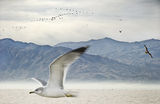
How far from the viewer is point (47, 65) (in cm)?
2130

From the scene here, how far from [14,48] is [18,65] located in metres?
1.63

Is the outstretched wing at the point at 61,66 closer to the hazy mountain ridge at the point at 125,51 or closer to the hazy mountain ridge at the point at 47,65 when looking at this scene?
the hazy mountain ridge at the point at 125,51

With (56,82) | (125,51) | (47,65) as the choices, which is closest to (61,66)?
(56,82)

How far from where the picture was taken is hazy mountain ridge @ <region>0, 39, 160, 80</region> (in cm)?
1931

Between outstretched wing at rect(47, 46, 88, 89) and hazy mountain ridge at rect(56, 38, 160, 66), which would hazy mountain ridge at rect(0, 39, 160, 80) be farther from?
outstretched wing at rect(47, 46, 88, 89)

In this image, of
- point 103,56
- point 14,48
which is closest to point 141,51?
point 103,56

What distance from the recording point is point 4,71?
20.3 m

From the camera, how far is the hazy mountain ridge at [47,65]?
1931cm

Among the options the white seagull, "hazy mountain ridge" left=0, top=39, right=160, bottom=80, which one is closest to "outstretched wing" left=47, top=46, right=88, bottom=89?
the white seagull

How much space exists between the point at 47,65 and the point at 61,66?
1847 cm

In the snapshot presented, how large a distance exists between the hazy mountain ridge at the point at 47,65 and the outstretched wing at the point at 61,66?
621 inches

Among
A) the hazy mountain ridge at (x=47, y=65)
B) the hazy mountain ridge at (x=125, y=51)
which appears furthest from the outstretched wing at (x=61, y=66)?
the hazy mountain ridge at (x=47, y=65)

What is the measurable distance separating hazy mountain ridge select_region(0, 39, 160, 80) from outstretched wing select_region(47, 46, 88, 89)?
1576 centimetres

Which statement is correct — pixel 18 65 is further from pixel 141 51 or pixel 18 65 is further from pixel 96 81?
pixel 141 51
